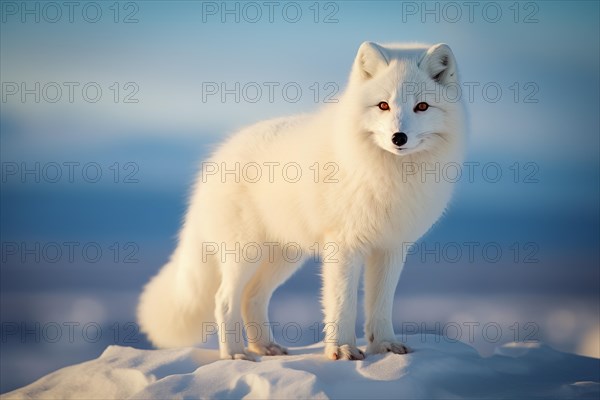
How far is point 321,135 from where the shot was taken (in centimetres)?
478

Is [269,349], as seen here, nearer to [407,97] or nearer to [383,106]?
[383,106]

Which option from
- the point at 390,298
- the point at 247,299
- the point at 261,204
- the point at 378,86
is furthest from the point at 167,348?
the point at 378,86

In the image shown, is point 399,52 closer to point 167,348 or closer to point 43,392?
point 167,348

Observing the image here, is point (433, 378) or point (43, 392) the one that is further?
point (43, 392)

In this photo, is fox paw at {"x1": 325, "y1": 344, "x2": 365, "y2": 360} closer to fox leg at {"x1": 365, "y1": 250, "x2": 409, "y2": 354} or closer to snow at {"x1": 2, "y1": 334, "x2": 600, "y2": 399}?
snow at {"x1": 2, "y1": 334, "x2": 600, "y2": 399}

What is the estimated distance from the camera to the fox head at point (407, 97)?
413 cm

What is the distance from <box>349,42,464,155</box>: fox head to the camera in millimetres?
4129

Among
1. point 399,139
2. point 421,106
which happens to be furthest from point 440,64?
point 399,139

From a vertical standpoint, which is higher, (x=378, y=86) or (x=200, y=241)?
(x=378, y=86)

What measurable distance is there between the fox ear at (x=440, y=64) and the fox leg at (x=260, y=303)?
→ 185 cm

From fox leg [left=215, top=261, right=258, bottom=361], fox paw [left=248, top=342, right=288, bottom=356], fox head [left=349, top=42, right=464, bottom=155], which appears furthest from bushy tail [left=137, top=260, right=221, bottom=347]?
fox head [left=349, top=42, right=464, bottom=155]

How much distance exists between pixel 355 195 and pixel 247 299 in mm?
A: 1396

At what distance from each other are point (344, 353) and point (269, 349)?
0.91m

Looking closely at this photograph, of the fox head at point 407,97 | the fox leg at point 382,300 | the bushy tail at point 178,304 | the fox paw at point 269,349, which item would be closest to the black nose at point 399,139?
the fox head at point 407,97
